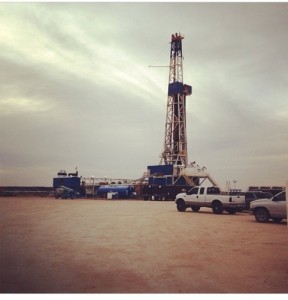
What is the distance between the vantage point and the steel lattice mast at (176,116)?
189ft

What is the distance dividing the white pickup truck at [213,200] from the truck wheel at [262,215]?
3.99m

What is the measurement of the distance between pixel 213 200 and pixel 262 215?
5.02m

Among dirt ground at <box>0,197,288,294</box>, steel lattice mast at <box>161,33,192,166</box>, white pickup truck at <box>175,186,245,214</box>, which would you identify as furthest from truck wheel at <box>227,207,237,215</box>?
steel lattice mast at <box>161,33,192,166</box>

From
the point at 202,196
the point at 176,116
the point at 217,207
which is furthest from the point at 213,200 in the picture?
the point at 176,116

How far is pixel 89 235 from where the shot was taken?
40.5 ft

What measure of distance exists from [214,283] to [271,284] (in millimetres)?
1140

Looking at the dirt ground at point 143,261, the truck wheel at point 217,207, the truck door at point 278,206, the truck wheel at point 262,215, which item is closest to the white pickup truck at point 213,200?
the truck wheel at point 217,207

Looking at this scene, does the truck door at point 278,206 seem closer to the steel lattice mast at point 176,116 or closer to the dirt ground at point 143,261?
the dirt ground at point 143,261

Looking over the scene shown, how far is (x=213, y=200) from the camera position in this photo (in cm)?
2194

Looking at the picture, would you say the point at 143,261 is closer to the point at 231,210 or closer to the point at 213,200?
the point at 213,200

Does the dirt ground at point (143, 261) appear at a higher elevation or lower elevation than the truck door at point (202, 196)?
lower

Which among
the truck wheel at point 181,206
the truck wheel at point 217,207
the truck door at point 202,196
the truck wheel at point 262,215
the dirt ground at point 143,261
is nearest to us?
the dirt ground at point 143,261

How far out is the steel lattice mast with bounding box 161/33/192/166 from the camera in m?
57.5
